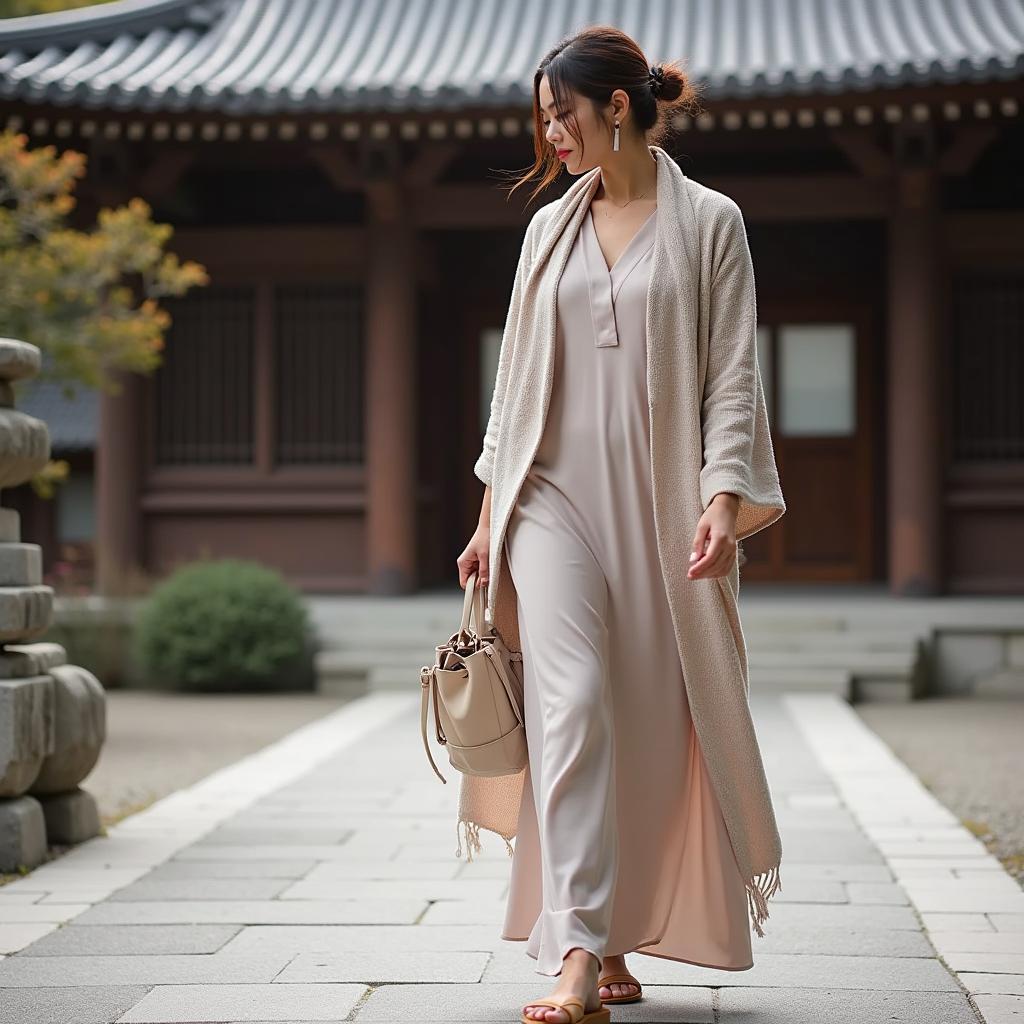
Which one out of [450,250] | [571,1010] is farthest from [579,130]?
[450,250]

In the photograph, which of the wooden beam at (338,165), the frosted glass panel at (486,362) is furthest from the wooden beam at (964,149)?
the frosted glass panel at (486,362)

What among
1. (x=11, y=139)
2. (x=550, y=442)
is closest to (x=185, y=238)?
(x=11, y=139)

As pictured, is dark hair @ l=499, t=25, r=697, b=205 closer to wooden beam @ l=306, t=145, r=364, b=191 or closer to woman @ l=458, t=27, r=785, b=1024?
woman @ l=458, t=27, r=785, b=1024

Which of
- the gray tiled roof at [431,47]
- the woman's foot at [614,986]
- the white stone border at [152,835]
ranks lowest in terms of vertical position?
the white stone border at [152,835]

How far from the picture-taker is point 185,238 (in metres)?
12.3

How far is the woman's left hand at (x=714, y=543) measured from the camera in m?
2.99

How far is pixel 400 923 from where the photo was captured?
4043mm

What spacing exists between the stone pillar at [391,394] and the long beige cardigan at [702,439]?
27.7 feet

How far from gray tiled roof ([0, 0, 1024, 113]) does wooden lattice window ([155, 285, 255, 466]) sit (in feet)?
5.62

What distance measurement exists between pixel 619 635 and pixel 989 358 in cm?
944

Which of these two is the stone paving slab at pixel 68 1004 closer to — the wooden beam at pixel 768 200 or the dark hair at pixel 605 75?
the dark hair at pixel 605 75

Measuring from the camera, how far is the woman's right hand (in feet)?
10.8

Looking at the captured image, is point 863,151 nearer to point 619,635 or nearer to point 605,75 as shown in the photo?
point 605,75

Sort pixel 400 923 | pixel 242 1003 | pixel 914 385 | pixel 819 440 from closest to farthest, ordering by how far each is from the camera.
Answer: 1. pixel 242 1003
2. pixel 400 923
3. pixel 914 385
4. pixel 819 440
